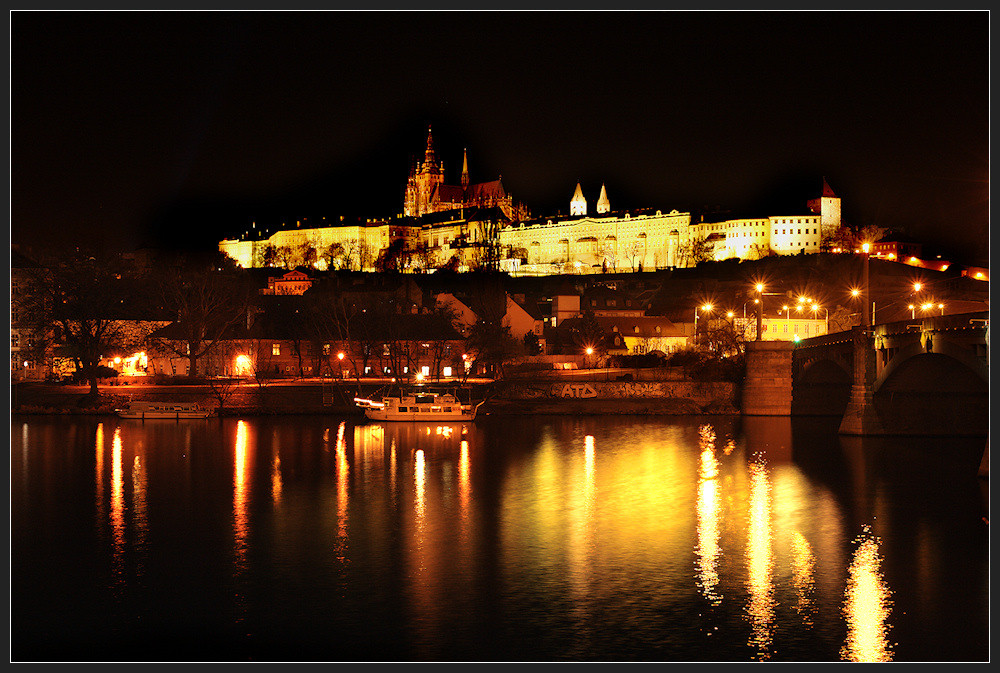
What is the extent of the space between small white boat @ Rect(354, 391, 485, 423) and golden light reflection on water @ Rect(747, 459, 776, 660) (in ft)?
61.7

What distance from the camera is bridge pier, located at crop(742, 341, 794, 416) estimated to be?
4684 cm

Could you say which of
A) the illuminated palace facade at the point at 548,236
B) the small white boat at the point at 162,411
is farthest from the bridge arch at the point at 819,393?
the illuminated palace facade at the point at 548,236

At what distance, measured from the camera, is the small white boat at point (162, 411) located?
44344 mm

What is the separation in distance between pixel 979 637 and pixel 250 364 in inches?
1769

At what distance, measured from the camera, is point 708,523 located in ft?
75.4

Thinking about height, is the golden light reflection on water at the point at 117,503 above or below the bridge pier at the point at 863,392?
below

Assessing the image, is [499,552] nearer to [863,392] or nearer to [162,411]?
[863,392]

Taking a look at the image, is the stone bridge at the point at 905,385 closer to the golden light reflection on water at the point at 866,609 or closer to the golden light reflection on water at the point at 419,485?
the golden light reflection on water at the point at 866,609

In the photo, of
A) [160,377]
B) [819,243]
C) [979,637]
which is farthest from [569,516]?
[819,243]

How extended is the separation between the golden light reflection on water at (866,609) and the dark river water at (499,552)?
6 cm

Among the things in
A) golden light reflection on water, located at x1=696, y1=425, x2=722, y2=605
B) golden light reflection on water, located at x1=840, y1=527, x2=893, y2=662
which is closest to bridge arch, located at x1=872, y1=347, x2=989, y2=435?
golden light reflection on water, located at x1=696, y1=425, x2=722, y2=605

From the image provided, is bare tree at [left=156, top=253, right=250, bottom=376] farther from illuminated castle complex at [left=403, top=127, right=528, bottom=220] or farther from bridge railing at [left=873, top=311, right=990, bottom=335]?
illuminated castle complex at [left=403, top=127, right=528, bottom=220]

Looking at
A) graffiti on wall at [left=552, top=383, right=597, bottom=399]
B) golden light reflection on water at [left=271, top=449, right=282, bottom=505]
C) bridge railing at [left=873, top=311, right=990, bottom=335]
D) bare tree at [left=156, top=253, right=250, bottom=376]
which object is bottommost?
golden light reflection on water at [left=271, top=449, right=282, bottom=505]

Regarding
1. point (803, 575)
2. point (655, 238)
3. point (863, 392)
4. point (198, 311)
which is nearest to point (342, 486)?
point (803, 575)
